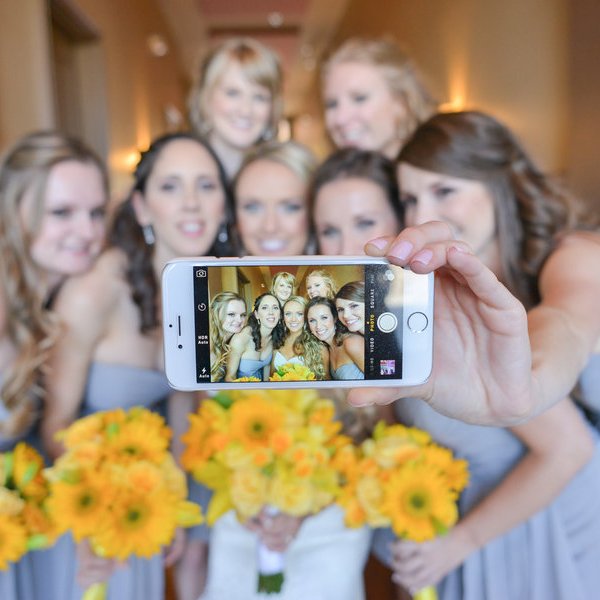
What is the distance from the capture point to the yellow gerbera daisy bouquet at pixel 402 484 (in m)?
0.81

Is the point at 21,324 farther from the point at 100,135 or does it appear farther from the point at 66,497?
the point at 100,135

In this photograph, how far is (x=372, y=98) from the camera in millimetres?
1757

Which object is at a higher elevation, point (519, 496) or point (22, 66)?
point (22, 66)

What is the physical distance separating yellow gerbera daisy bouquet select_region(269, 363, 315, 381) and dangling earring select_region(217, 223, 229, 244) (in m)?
0.82

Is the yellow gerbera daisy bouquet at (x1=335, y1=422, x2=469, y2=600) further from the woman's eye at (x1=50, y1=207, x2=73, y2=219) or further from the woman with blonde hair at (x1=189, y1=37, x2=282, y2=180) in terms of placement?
the woman with blonde hair at (x1=189, y1=37, x2=282, y2=180)

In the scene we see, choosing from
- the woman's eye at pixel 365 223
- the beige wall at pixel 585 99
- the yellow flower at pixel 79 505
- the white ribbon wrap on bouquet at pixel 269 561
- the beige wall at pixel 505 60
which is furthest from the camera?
the beige wall at pixel 505 60

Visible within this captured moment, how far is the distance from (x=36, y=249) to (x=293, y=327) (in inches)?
32.8

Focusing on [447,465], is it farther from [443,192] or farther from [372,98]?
[372,98]

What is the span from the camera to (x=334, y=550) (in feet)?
3.06

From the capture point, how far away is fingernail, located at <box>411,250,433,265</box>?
0.53 metres

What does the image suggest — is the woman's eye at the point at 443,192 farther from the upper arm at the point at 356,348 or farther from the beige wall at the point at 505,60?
the beige wall at the point at 505,60

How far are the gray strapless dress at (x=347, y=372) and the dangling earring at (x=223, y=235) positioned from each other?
0.83 m

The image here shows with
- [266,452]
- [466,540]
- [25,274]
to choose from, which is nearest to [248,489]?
[266,452]

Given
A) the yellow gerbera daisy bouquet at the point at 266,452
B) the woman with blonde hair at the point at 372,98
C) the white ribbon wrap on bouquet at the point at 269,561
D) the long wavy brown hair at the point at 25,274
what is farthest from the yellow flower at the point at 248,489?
the woman with blonde hair at the point at 372,98
